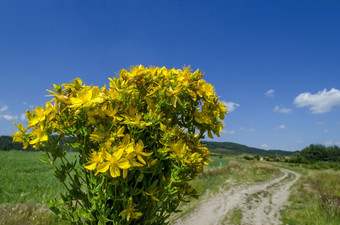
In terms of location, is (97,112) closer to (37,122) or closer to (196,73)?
(37,122)

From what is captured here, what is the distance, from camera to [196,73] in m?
1.85

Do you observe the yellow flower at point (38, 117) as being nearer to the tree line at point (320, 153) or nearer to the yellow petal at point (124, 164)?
the yellow petal at point (124, 164)

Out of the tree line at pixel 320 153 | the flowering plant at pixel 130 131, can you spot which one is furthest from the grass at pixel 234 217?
the tree line at pixel 320 153

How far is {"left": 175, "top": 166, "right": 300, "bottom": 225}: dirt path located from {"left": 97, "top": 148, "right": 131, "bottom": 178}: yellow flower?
16.5ft

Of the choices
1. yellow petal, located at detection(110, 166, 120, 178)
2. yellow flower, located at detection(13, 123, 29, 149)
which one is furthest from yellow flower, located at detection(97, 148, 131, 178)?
yellow flower, located at detection(13, 123, 29, 149)

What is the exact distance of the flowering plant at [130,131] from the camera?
1.60 m

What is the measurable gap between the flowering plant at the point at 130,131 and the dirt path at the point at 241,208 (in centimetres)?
462

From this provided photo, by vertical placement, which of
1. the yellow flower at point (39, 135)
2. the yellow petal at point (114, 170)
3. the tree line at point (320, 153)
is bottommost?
the yellow petal at point (114, 170)

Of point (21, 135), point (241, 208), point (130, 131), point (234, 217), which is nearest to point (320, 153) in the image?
point (241, 208)

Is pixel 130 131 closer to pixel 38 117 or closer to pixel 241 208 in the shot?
pixel 38 117

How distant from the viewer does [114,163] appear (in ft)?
4.86

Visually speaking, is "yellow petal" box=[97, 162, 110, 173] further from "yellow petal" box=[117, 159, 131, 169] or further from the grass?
the grass

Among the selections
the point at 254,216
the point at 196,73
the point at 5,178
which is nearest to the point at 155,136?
the point at 196,73

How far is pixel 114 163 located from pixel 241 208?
7581mm
